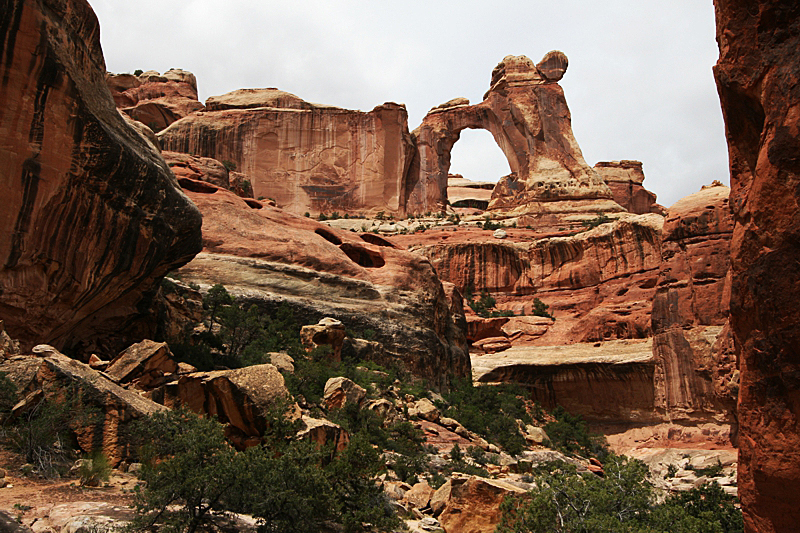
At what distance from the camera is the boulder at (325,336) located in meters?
24.6

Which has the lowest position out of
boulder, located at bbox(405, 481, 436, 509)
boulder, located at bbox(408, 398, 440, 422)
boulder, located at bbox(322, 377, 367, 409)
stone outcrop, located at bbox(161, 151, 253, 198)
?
boulder, located at bbox(405, 481, 436, 509)

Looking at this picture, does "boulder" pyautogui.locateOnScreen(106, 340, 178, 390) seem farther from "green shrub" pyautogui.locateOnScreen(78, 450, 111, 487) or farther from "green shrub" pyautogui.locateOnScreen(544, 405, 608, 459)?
"green shrub" pyautogui.locateOnScreen(544, 405, 608, 459)

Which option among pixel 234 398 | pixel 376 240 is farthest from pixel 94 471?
pixel 376 240

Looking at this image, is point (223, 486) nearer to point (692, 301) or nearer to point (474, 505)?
point (474, 505)

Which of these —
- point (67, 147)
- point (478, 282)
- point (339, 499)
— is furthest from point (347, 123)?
point (339, 499)

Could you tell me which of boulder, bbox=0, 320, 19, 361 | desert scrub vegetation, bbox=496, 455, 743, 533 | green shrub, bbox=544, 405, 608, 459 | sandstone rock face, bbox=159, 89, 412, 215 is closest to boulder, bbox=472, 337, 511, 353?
green shrub, bbox=544, 405, 608, 459

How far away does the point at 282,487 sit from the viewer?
1012 centimetres

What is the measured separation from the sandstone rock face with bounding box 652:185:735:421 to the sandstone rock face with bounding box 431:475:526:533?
59.3ft

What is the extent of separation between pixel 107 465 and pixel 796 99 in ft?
Result: 33.6

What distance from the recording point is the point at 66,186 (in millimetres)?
14516

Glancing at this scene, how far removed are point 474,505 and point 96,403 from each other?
254 inches

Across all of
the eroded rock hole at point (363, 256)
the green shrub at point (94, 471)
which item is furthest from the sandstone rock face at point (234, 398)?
the eroded rock hole at point (363, 256)

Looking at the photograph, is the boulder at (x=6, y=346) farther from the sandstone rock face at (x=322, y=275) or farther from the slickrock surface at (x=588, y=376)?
the slickrock surface at (x=588, y=376)

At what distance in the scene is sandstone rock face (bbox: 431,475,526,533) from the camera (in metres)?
12.1
